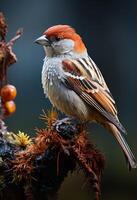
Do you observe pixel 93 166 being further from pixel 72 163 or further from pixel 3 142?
pixel 3 142

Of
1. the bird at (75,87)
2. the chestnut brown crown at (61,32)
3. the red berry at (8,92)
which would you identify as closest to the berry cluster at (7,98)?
the red berry at (8,92)

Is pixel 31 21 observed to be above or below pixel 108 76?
above

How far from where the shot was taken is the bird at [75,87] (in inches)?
123

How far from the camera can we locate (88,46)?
540 centimetres

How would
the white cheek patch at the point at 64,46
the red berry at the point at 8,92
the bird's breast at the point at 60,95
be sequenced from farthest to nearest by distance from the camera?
1. the white cheek patch at the point at 64,46
2. the bird's breast at the point at 60,95
3. the red berry at the point at 8,92

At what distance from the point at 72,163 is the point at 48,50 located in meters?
0.99

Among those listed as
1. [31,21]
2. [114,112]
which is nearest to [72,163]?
[114,112]

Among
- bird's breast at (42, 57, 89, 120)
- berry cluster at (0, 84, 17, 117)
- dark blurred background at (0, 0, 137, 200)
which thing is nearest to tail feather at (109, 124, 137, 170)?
bird's breast at (42, 57, 89, 120)

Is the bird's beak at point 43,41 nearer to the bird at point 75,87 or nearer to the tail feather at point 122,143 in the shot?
the bird at point 75,87

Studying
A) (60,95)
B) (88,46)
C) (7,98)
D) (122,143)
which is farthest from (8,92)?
(88,46)

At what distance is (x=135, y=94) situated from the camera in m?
5.50

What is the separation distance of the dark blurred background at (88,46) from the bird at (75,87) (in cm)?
191

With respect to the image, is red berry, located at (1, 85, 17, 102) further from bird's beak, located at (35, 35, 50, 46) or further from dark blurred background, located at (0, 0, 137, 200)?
dark blurred background, located at (0, 0, 137, 200)

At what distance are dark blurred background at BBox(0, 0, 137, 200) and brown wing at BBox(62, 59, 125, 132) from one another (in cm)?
193
